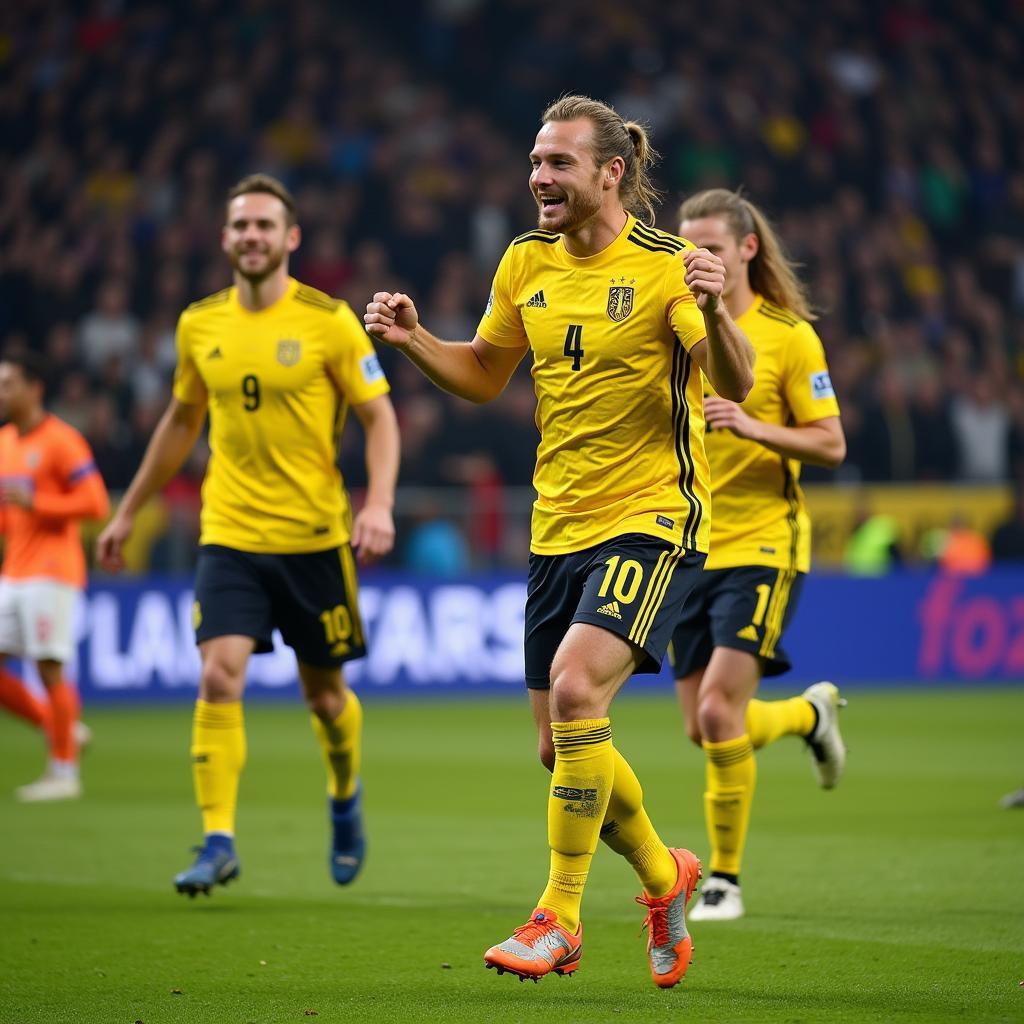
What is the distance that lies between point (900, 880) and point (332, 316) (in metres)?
3.23

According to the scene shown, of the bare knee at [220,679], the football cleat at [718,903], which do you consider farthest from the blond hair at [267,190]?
the football cleat at [718,903]

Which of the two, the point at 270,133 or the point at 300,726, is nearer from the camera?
the point at 300,726

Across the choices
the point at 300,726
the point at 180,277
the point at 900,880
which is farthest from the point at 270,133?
the point at 900,880

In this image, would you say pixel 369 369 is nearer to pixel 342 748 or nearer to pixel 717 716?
pixel 342 748

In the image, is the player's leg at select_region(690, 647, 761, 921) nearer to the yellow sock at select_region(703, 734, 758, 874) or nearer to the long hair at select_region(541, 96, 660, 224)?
the yellow sock at select_region(703, 734, 758, 874)

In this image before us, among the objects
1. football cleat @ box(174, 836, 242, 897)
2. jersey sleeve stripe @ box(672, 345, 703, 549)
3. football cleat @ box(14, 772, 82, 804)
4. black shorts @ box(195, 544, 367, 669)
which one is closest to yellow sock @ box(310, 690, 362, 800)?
black shorts @ box(195, 544, 367, 669)

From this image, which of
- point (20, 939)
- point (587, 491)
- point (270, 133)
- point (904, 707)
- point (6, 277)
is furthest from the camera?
point (270, 133)

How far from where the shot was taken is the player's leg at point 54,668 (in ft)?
36.0

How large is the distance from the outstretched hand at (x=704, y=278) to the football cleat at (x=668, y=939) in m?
1.74

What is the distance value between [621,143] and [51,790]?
21.5 feet

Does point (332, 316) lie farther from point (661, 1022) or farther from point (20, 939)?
point (661, 1022)

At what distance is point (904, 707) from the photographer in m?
16.5

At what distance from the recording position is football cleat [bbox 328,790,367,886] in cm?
764

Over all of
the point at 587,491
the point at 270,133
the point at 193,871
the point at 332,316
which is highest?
the point at 270,133
